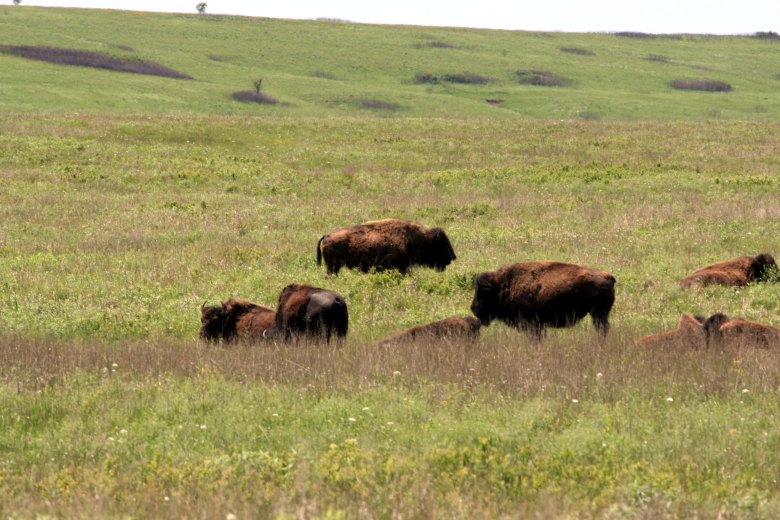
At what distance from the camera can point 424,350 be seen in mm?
10938

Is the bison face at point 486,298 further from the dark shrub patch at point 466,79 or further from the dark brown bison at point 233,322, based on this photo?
the dark shrub patch at point 466,79

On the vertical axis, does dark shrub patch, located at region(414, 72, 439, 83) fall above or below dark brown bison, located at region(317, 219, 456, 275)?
above

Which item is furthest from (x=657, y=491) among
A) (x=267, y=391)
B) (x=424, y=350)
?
(x=424, y=350)

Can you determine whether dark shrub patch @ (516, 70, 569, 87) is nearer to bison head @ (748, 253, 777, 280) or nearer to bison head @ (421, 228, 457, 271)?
bison head @ (421, 228, 457, 271)

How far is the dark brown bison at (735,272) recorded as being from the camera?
51.7ft

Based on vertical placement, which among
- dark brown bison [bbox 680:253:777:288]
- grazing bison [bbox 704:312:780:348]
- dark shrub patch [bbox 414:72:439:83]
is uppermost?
dark shrub patch [bbox 414:72:439:83]

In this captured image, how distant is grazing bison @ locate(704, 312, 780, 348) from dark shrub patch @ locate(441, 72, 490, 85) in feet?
260

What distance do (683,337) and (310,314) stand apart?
15.0 ft

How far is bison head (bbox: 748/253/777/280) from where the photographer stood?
628 inches

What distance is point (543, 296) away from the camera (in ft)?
41.8

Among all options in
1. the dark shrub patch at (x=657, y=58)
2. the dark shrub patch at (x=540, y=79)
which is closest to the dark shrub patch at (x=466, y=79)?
the dark shrub patch at (x=540, y=79)

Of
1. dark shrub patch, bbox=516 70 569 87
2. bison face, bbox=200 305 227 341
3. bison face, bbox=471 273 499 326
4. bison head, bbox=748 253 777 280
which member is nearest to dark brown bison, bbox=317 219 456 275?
bison face, bbox=471 273 499 326

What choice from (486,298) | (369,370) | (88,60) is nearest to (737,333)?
(486,298)

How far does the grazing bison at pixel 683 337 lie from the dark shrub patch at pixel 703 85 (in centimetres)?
8489
